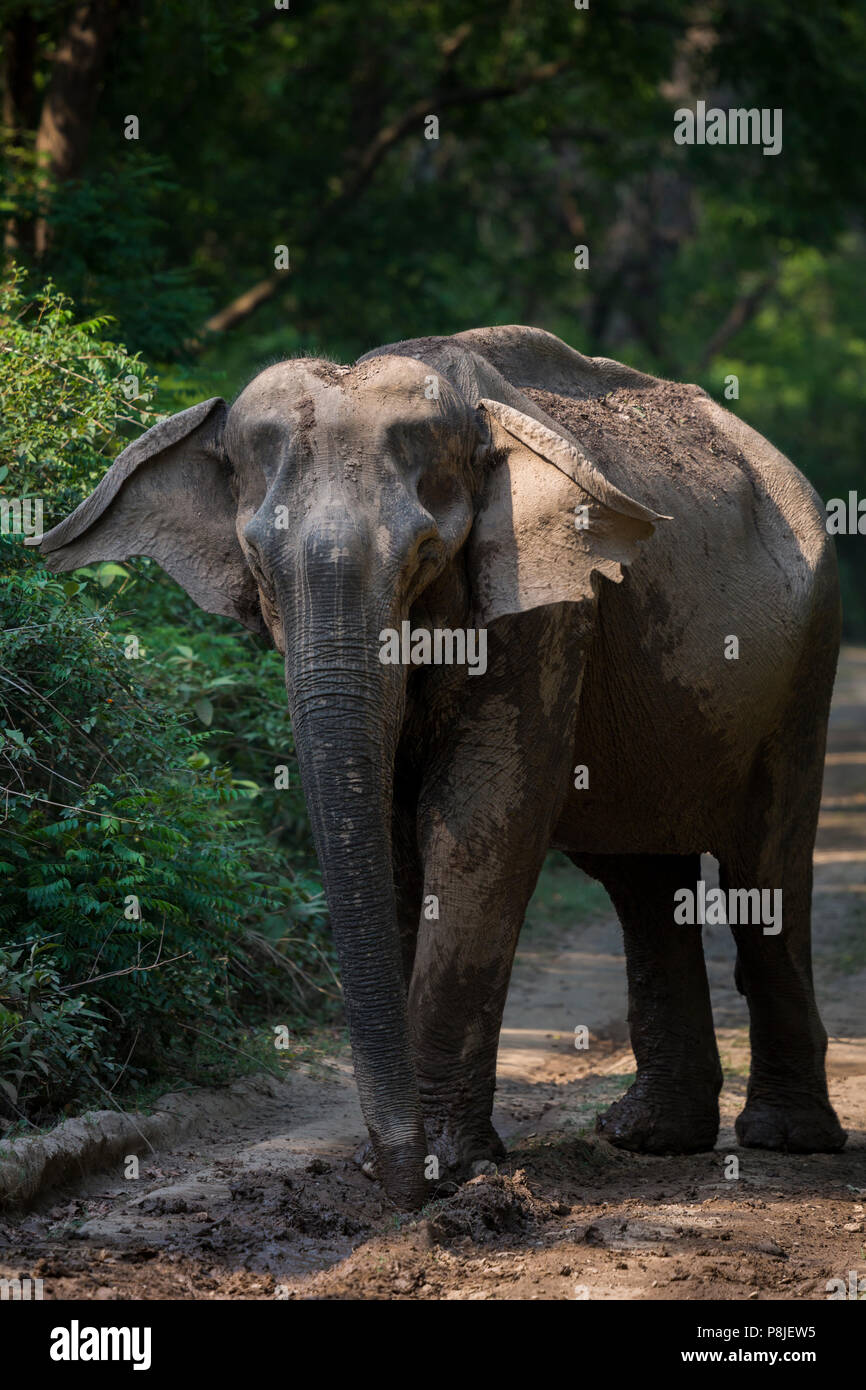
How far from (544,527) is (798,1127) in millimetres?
3207

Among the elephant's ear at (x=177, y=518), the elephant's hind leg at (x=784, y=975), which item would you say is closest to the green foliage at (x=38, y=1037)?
the elephant's ear at (x=177, y=518)

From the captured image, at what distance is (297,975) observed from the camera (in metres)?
9.16

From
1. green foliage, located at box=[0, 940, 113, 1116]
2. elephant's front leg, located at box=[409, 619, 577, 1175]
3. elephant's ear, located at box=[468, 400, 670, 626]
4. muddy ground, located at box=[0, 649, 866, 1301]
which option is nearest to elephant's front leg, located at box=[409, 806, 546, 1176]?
elephant's front leg, located at box=[409, 619, 577, 1175]

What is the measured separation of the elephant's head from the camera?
5.10m

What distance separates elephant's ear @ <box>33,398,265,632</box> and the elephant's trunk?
1026mm

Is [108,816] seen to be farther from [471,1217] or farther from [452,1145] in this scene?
[471,1217]

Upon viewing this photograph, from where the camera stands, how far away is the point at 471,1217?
5.16 metres

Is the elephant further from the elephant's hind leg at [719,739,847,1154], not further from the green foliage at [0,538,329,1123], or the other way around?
the green foliage at [0,538,329,1123]

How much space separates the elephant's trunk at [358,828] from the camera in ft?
16.6

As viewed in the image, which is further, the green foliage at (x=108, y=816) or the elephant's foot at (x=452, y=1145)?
the green foliage at (x=108, y=816)

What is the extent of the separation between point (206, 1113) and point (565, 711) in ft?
7.80

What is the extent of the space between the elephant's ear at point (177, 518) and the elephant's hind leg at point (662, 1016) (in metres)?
2.34

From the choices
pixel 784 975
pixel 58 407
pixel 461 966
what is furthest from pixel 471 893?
pixel 58 407

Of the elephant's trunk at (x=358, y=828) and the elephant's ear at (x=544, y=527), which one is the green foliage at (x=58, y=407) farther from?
the elephant's trunk at (x=358, y=828)
